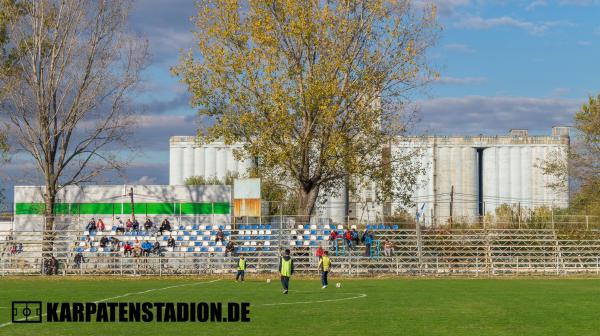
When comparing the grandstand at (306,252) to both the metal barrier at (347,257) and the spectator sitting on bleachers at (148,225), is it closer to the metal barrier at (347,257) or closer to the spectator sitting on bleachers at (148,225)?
the metal barrier at (347,257)

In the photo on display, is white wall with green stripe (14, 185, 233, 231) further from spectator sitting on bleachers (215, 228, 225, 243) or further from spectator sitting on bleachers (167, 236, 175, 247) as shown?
spectator sitting on bleachers (215, 228, 225, 243)

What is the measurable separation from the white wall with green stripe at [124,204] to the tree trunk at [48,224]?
2712mm

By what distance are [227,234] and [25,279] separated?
1239 cm

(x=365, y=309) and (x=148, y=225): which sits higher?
(x=148, y=225)

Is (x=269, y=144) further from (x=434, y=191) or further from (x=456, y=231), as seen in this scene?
(x=434, y=191)

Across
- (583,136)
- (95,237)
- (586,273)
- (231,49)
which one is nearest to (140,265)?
(95,237)

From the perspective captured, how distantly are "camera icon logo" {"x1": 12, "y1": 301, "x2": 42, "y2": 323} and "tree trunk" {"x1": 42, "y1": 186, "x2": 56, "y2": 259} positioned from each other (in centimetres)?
2245

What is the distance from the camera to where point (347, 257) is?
48.6 m

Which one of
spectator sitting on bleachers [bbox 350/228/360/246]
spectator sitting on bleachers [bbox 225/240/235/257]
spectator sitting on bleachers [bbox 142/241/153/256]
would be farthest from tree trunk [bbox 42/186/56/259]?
spectator sitting on bleachers [bbox 350/228/360/246]

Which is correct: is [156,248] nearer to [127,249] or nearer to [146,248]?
[146,248]

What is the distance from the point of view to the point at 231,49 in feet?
170

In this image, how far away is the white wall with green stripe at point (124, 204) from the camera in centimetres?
5828

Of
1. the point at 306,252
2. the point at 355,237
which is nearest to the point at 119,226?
the point at 306,252

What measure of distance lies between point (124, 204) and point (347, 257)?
19.0m
